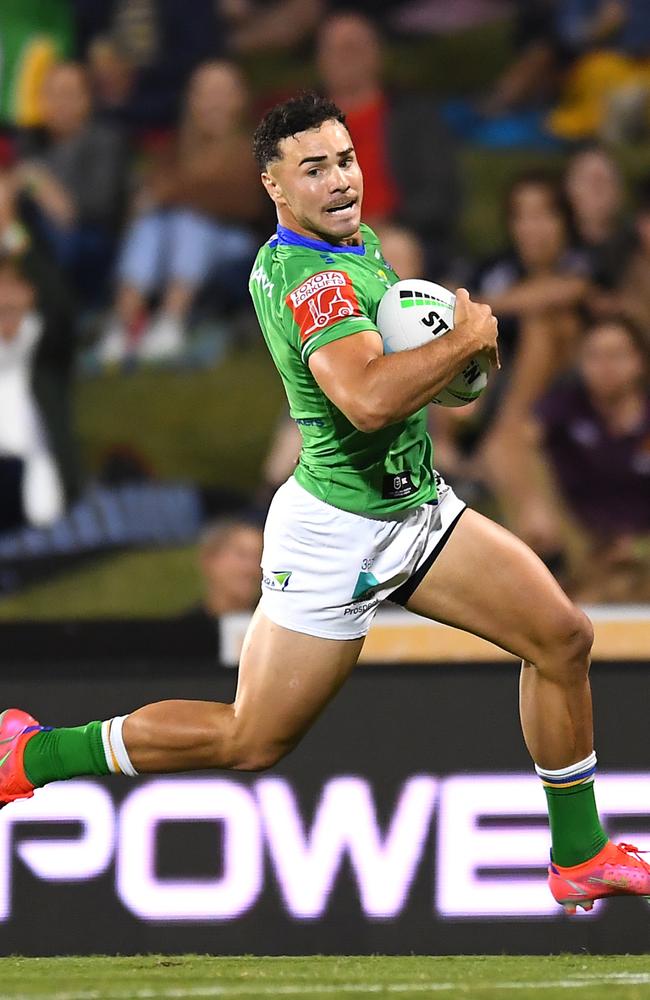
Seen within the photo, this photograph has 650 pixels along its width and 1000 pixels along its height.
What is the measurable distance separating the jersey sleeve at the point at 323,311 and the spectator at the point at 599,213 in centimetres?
466

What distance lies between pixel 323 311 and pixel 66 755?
139 centimetres

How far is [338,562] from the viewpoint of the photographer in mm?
4094

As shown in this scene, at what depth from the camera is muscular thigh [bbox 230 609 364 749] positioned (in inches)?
159

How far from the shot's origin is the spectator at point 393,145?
8.79 m

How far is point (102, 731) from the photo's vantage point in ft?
13.9

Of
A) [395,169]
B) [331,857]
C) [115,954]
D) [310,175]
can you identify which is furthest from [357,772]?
[395,169]

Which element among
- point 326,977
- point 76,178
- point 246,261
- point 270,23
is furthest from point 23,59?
point 326,977

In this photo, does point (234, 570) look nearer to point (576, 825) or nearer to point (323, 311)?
point (576, 825)

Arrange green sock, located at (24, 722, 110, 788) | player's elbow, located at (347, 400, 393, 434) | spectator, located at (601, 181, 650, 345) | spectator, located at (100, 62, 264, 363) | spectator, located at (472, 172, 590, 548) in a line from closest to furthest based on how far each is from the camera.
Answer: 1. player's elbow, located at (347, 400, 393, 434)
2. green sock, located at (24, 722, 110, 788)
3. spectator, located at (472, 172, 590, 548)
4. spectator, located at (601, 181, 650, 345)
5. spectator, located at (100, 62, 264, 363)

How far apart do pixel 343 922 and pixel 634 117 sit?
18.2ft

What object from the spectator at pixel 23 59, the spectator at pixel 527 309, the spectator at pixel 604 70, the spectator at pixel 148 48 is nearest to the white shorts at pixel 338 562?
the spectator at pixel 527 309

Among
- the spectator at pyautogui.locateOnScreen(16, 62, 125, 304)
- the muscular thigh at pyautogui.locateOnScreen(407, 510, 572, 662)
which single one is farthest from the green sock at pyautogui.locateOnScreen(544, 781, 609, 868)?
the spectator at pyautogui.locateOnScreen(16, 62, 125, 304)

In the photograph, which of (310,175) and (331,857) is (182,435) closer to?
(331,857)

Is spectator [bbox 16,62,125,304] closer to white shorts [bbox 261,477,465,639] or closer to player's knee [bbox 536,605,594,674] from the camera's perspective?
white shorts [bbox 261,477,465,639]
